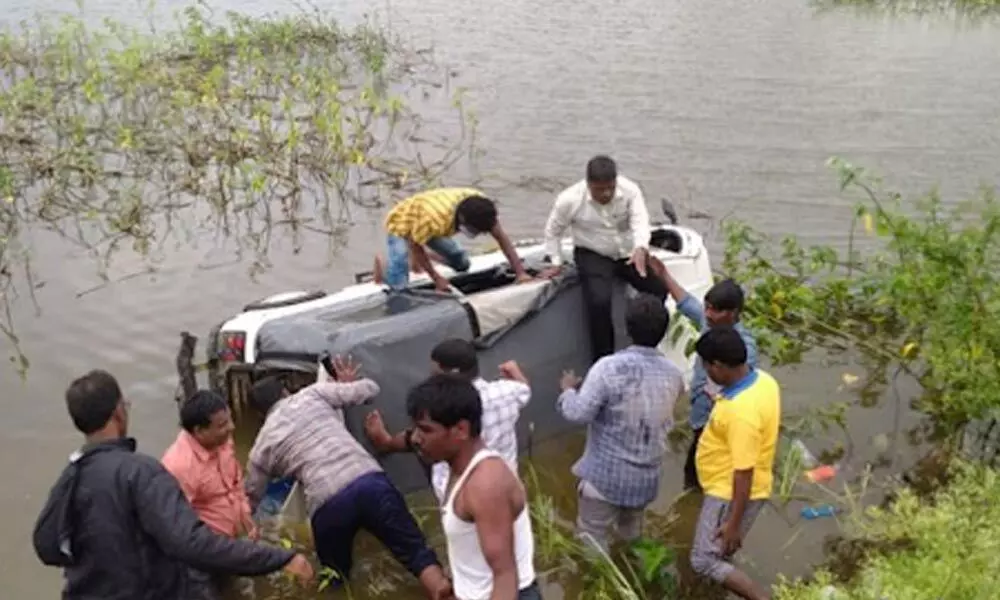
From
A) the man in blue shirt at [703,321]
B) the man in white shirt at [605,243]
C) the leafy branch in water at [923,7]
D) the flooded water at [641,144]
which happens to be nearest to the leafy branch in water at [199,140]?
the flooded water at [641,144]

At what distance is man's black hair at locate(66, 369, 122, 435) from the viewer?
3.43 metres

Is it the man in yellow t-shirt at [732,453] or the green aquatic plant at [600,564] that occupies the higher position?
the man in yellow t-shirt at [732,453]

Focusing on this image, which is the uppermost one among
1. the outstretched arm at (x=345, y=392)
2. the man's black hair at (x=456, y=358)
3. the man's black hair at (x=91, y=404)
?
the man's black hair at (x=91, y=404)

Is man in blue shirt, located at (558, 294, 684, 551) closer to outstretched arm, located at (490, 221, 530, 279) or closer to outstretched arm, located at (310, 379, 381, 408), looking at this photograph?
outstretched arm, located at (310, 379, 381, 408)

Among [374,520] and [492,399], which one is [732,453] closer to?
[492,399]

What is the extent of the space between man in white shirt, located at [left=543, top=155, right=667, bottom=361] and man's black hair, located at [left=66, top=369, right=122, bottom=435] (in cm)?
298

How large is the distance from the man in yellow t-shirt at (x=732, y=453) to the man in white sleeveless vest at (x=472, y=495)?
3.88ft

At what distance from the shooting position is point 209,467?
4.06m

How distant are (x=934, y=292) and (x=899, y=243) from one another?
345 millimetres

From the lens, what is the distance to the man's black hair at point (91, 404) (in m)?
3.43

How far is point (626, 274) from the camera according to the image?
19.3 feet

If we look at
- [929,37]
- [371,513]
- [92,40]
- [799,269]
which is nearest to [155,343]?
[371,513]

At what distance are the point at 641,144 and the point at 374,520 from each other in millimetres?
8083

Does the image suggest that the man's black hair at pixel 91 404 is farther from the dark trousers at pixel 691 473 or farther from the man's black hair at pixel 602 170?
the dark trousers at pixel 691 473
